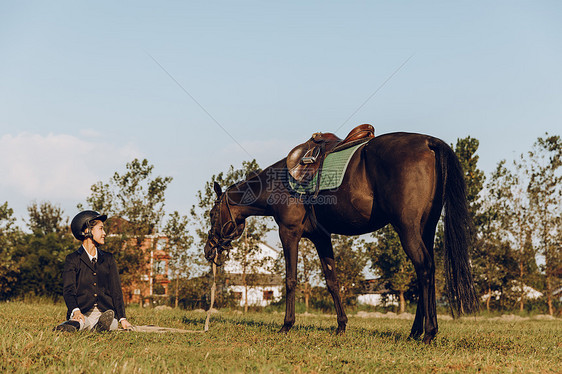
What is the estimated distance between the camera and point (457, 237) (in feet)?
24.6

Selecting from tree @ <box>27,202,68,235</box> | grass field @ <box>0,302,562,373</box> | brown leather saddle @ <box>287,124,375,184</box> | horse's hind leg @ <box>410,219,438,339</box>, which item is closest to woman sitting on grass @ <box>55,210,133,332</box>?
grass field @ <box>0,302,562,373</box>

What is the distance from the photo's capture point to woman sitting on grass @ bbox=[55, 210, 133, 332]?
7.25 meters

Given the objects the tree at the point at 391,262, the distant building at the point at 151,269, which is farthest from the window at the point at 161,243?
the tree at the point at 391,262

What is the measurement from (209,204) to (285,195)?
15937 millimetres

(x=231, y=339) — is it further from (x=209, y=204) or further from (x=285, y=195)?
(x=209, y=204)

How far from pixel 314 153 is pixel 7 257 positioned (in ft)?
68.8

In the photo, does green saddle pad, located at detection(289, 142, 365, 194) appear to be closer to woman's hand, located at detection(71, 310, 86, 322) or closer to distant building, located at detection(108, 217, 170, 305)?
woman's hand, located at detection(71, 310, 86, 322)

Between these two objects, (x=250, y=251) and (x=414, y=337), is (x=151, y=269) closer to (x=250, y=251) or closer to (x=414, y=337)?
(x=250, y=251)

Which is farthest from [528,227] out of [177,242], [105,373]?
[105,373]

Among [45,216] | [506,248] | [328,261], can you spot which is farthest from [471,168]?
[45,216]

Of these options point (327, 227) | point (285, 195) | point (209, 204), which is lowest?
point (327, 227)

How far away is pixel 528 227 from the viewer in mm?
25594

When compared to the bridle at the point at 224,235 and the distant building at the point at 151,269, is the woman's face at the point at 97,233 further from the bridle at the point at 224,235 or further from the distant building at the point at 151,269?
the distant building at the point at 151,269

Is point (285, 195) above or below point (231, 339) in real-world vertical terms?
above
